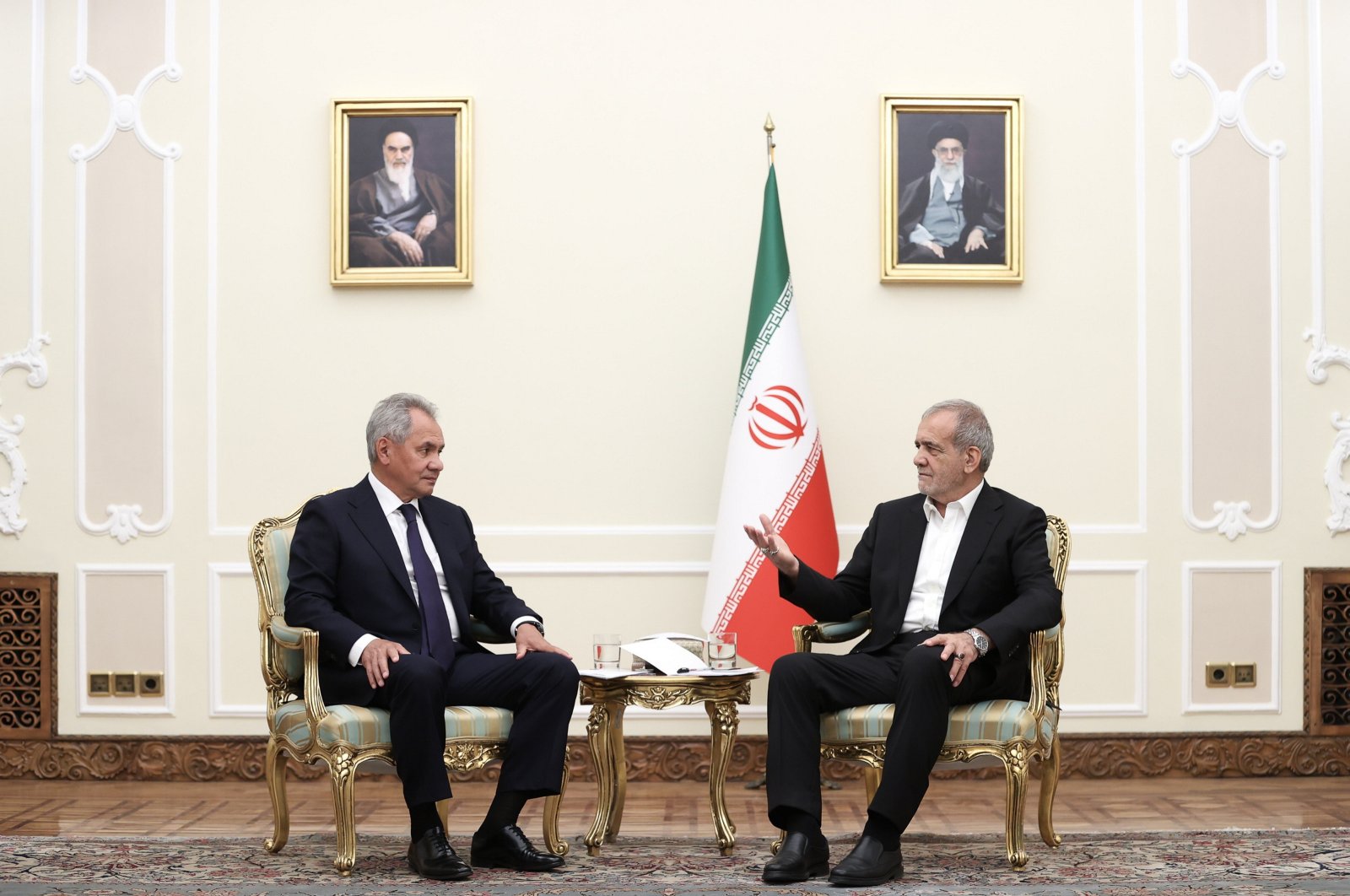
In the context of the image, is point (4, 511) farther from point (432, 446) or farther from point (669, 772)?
point (669, 772)

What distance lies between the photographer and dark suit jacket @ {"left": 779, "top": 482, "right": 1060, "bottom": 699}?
3.79 metres

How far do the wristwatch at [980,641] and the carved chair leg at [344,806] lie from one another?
170 cm

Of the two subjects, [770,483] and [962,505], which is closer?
[962,505]

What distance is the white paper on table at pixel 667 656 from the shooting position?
13.0 ft

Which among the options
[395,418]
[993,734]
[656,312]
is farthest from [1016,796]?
[656,312]

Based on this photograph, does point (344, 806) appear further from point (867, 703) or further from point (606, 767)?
point (867, 703)

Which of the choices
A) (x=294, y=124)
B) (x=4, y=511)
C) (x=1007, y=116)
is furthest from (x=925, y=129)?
(x=4, y=511)

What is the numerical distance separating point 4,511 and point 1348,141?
552 cm

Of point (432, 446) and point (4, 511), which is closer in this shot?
point (432, 446)

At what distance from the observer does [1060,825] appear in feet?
14.6

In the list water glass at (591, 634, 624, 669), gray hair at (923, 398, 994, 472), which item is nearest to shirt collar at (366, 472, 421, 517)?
water glass at (591, 634, 624, 669)

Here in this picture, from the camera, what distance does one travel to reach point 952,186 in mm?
5379

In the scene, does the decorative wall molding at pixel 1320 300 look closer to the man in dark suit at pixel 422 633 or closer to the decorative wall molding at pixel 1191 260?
the decorative wall molding at pixel 1191 260

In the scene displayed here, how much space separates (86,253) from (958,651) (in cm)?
379
